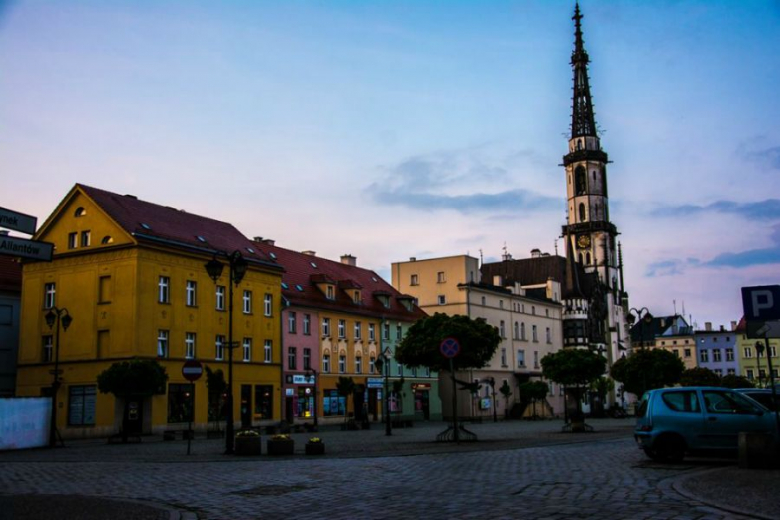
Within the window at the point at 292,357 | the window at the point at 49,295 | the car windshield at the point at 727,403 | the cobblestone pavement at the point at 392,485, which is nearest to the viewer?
the cobblestone pavement at the point at 392,485

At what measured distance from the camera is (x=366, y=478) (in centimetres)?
A: 1623

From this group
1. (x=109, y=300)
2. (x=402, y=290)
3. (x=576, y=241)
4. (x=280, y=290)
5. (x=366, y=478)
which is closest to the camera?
(x=366, y=478)

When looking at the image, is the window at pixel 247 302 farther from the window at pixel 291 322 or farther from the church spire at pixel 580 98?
the church spire at pixel 580 98

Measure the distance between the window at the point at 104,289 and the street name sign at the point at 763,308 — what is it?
124 feet

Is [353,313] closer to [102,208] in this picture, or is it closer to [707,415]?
[102,208]

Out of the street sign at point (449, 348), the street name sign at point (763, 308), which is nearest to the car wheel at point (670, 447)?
the street name sign at point (763, 308)

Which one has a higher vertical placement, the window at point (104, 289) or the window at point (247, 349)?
the window at point (104, 289)

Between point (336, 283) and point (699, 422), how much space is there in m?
48.2

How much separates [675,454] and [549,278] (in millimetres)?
85164

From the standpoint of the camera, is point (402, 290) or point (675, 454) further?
point (402, 290)

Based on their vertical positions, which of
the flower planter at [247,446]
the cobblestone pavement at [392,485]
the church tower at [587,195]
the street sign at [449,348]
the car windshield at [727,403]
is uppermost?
the church tower at [587,195]

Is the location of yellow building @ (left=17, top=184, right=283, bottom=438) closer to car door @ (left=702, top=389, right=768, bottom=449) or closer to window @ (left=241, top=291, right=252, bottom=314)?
window @ (left=241, top=291, right=252, bottom=314)

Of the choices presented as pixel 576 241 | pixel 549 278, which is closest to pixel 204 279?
pixel 549 278

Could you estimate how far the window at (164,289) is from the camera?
46.5 meters
